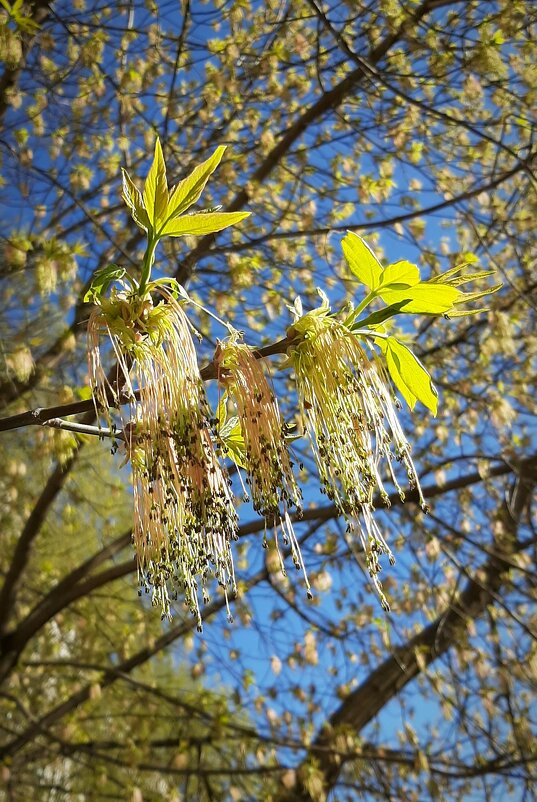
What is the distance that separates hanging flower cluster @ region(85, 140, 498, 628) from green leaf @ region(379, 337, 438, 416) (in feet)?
0.09

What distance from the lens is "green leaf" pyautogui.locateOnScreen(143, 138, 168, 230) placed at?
36.7 inches

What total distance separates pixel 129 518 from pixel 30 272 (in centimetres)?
196

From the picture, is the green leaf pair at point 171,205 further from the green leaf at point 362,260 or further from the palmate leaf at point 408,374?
the palmate leaf at point 408,374

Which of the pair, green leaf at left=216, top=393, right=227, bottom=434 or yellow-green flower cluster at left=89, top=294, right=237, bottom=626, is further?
green leaf at left=216, top=393, right=227, bottom=434

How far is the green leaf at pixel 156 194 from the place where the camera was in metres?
0.93

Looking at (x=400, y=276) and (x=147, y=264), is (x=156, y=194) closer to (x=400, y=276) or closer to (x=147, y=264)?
(x=147, y=264)

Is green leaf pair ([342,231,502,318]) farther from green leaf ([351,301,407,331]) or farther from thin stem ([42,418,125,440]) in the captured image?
thin stem ([42,418,125,440])

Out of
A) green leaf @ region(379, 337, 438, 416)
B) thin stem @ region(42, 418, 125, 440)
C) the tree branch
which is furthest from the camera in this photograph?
A: the tree branch

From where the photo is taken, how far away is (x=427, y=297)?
3.15 feet

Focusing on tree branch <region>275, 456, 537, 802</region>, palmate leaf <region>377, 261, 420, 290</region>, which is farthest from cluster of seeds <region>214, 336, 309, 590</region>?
tree branch <region>275, 456, 537, 802</region>

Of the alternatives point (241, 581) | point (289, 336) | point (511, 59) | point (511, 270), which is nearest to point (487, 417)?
point (511, 270)

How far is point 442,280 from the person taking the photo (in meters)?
1.00

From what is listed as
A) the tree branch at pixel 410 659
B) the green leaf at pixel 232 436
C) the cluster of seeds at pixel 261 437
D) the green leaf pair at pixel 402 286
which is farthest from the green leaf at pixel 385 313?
the tree branch at pixel 410 659

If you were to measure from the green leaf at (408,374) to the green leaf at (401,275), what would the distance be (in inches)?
3.5
